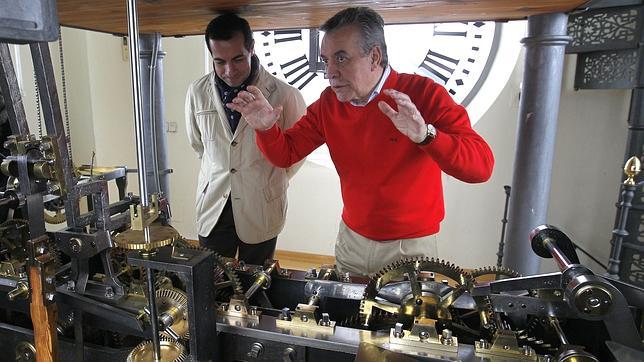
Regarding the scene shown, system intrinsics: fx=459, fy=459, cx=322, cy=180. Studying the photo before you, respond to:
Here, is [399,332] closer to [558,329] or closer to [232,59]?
A: [558,329]

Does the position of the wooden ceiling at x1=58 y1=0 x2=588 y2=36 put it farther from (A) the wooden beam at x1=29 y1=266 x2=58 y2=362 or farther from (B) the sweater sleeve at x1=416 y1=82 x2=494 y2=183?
(A) the wooden beam at x1=29 y1=266 x2=58 y2=362

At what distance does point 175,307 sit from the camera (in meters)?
0.78

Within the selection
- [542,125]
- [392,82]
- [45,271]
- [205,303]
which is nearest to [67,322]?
[45,271]

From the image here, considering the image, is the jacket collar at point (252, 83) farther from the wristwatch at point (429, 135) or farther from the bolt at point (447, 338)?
the bolt at point (447, 338)

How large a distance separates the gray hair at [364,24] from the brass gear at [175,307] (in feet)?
2.67

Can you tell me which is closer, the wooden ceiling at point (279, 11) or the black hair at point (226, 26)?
the wooden ceiling at point (279, 11)

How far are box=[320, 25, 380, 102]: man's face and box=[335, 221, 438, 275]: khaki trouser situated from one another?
437 mm

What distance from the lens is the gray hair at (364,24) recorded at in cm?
125

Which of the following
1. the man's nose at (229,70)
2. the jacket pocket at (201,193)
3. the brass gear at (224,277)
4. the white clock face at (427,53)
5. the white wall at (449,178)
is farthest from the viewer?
the white clock face at (427,53)

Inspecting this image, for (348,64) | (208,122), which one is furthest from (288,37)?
(348,64)

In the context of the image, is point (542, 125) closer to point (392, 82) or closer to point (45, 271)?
point (392, 82)

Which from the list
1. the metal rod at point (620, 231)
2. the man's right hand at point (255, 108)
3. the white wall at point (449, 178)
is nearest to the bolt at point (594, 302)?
the man's right hand at point (255, 108)

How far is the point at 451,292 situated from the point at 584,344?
230mm

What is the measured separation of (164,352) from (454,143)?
81cm
